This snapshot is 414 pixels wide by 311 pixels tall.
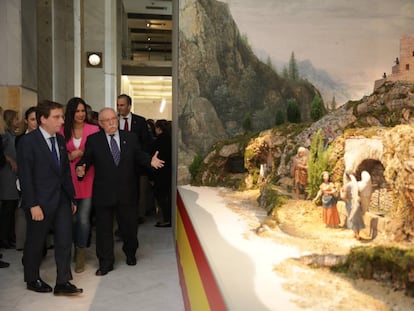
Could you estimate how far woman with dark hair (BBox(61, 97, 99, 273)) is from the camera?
17.0ft

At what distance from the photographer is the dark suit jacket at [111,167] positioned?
16.8 ft

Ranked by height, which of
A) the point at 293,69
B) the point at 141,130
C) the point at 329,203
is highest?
the point at 293,69

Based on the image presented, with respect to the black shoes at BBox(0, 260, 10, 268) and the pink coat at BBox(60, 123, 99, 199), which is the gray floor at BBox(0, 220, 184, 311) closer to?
the black shoes at BBox(0, 260, 10, 268)

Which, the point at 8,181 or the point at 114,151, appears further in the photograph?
the point at 8,181

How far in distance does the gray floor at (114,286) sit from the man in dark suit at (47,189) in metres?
0.21

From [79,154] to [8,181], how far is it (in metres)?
1.20

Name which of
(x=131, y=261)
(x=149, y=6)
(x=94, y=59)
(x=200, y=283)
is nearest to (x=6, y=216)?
(x=131, y=261)

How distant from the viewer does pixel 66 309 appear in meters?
4.36

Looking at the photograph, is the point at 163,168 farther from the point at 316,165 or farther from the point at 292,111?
the point at 316,165

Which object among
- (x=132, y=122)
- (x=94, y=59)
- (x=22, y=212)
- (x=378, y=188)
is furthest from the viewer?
(x=94, y=59)

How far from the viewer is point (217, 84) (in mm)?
6984

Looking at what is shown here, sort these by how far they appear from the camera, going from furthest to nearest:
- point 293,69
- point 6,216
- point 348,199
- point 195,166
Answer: point 293,69 → point 195,166 → point 6,216 → point 348,199

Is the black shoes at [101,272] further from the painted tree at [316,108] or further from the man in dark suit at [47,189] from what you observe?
the painted tree at [316,108]

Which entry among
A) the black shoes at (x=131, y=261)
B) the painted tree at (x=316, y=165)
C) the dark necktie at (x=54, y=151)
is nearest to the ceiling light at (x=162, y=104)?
the black shoes at (x=131, y=261)
